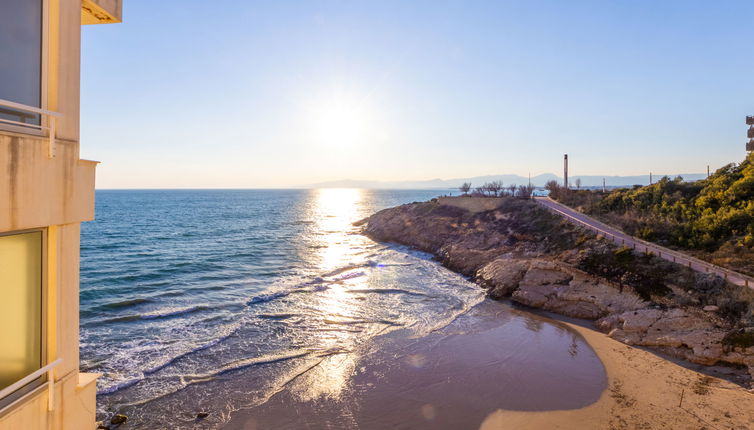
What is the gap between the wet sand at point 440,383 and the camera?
34.1 ft

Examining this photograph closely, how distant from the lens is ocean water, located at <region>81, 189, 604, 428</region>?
11656 mm

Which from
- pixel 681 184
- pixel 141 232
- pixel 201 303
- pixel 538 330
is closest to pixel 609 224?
pixel 681 184

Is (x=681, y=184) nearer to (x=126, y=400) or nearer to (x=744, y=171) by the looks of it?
(x=744, y=171)

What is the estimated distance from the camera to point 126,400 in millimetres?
11008

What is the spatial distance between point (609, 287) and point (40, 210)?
21848 mm

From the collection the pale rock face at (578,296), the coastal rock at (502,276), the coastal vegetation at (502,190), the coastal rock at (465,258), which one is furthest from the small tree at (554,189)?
the coastal rock at (502,276)

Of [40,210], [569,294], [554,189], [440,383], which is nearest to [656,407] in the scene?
[440,383]

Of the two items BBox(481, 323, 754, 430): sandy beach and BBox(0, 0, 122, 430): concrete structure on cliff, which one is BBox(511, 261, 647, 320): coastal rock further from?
BBox(0, 0, 122, 430): concrete structure on cliff

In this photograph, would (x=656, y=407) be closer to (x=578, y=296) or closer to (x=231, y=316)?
(x=578, y=296)

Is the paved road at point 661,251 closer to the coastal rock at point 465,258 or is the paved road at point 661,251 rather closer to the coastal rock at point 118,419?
the coastal rock at point 465,258

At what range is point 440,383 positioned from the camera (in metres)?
12.3

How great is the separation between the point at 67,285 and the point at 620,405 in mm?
13968

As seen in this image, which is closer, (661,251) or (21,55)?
(21,55)

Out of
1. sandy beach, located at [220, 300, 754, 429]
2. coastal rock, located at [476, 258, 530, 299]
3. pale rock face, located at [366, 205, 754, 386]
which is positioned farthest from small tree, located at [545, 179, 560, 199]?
sandy beach, located at [220, 300, 754, 429]
